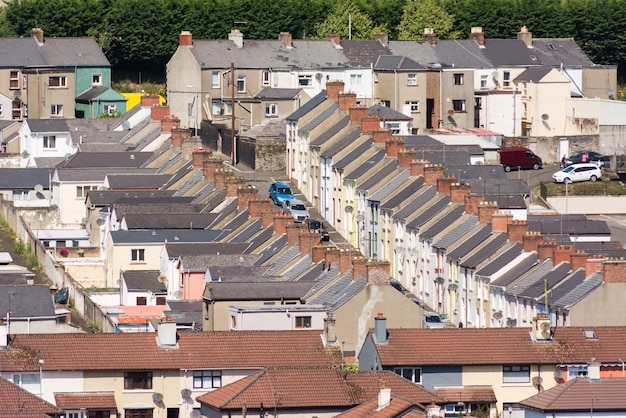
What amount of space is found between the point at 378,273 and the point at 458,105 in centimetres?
6071

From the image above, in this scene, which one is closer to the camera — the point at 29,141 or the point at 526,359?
the point at 526,359

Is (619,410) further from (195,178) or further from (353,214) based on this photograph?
(195,178)

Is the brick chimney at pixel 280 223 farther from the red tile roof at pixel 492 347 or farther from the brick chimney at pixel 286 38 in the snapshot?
the brick chimney at pixel 286 38

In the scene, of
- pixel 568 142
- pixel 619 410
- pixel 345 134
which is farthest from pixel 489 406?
pixel 568 142

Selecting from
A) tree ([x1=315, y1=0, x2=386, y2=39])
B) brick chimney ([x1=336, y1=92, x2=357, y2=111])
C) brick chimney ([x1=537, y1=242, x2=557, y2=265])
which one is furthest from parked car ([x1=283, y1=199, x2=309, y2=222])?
tree ([x1=315, y1=0, x2=386, y2=39])

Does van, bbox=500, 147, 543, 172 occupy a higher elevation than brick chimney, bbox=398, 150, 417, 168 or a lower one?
lower

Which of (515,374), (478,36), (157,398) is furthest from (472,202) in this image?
(478,36)

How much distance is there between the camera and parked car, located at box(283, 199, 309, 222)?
130m

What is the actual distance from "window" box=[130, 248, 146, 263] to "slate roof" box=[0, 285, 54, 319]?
19.0m

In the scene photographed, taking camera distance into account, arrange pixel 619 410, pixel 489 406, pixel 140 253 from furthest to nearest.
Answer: pixel 140 253
pixel 489 406
pixel 619 410

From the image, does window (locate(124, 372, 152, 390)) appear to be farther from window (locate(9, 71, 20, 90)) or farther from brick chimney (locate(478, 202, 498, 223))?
window (locate(9, 71, 20, 90))

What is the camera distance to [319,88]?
535ft

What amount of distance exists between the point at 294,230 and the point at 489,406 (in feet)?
101

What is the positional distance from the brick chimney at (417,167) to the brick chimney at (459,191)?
645cm
